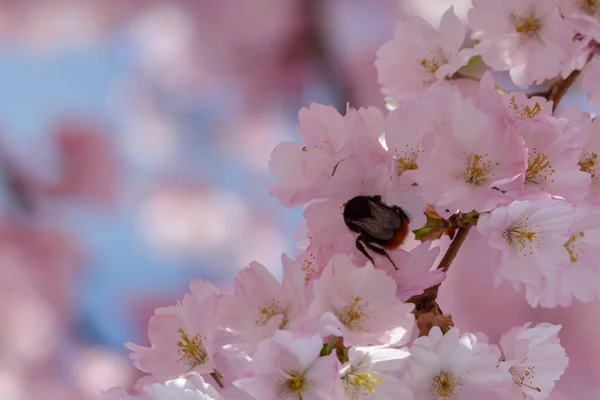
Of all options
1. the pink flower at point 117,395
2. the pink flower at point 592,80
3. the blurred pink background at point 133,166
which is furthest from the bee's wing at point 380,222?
the blurred pink background at point 133,166

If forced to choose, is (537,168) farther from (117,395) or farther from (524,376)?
(117,395)

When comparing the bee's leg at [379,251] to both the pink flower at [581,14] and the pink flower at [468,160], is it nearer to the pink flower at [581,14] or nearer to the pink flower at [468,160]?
the pink flower at [468,160]

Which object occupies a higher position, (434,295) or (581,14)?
(581,14)

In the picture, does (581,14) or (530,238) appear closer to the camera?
(530,238)

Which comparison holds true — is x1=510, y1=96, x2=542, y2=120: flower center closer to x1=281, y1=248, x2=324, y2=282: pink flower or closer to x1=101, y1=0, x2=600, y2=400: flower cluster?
x1=101, y1=0, x2=600, y2=400: flower cluster

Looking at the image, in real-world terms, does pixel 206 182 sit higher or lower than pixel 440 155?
lower

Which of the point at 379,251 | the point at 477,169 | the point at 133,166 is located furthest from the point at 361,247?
the point at 133,166

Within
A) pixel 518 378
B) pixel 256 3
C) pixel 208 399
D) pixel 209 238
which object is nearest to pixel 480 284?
pixel 209 238

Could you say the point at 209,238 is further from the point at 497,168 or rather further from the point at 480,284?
the point at 497,168
